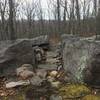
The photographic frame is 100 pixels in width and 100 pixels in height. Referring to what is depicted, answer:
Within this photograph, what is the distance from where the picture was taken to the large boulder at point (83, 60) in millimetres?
5258

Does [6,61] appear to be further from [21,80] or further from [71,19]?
[71,19]

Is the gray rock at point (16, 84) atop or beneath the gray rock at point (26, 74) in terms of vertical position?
beneath

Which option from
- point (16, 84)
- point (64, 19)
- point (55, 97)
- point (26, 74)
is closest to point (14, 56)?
point (26, 74)

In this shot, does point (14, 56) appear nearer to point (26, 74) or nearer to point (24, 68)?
point (24, 68)

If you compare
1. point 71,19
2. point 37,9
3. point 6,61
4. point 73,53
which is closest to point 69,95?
point 73,53

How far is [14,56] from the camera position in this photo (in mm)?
7059

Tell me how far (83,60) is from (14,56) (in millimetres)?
2347

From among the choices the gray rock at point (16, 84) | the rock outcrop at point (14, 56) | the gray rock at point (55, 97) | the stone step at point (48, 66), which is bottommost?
the gray rock at point (55, 97)

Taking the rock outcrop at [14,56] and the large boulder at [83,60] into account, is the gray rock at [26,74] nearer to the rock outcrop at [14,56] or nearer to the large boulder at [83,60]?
the rock outcrop at [14,56]

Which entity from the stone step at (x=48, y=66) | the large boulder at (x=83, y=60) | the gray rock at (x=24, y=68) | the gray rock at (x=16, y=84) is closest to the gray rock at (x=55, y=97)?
the large boulder at (x=83, y=60)

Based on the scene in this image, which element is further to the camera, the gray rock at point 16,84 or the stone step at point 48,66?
the stone step at point 48,66

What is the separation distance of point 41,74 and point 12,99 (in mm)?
1469

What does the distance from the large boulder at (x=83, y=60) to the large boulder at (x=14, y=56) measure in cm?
133

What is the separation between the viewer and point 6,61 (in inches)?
273
